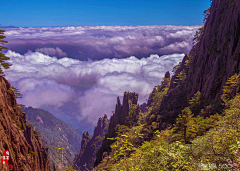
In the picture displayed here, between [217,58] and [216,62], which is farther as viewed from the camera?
[217,58]

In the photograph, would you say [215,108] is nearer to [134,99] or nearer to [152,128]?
[152,128]

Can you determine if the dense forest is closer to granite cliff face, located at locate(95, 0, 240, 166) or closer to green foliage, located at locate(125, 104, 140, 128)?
granite cliff face, located at locate(95, 0, 240, 166)

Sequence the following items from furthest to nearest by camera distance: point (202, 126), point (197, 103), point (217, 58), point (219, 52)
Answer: point (219, 52) → point (197, 103) → point (217, 58) → point (202, 126)

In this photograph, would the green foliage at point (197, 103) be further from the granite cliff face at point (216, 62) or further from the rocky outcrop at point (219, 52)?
the rocky outcrop at point (219, 52)

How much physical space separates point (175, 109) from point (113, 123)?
185 ft

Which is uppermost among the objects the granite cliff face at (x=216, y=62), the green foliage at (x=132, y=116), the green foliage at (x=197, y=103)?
the granite cliff face at (x=216, y=62)

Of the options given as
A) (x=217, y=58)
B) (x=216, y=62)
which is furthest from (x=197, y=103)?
(x=217, y=58)

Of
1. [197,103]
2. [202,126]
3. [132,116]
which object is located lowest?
[132,116]

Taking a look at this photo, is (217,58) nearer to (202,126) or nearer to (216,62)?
(216,62)

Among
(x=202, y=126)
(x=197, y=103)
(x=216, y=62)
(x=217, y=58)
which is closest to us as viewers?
(x=202, y=126)

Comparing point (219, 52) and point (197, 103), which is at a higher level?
point (219, 52)

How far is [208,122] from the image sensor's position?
73.0ft

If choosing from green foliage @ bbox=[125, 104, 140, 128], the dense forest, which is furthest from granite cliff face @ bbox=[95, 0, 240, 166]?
green foliage @ bbox=[125, 104, 140, 128]

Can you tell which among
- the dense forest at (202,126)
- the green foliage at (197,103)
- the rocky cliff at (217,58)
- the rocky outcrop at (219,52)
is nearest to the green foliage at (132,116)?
the dense forest at (202,126)
